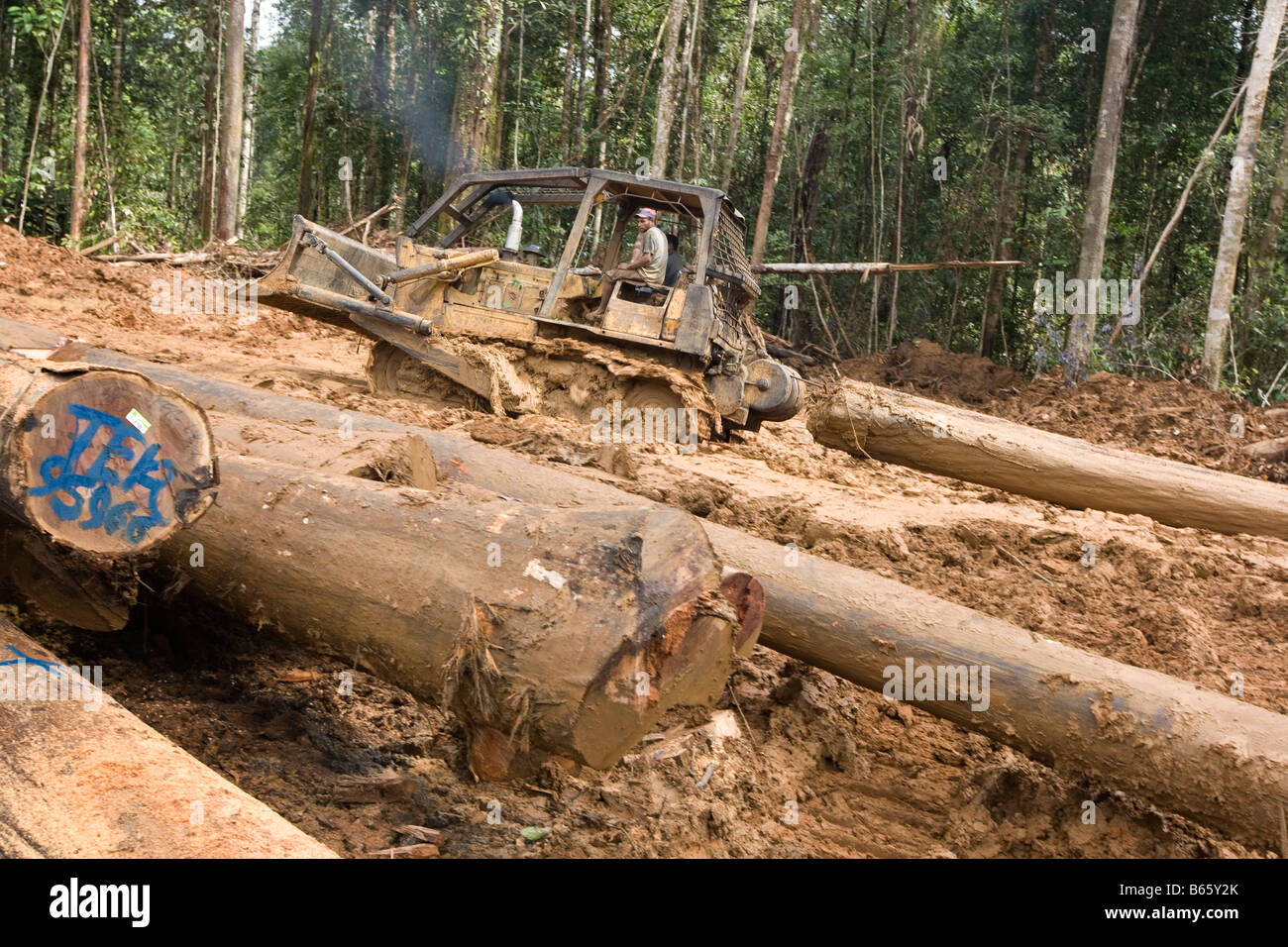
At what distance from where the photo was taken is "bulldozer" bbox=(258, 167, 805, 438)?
8.91 metres

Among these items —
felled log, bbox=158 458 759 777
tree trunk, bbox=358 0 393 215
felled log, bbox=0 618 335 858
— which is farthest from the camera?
tree trunk, bbox=358 0 393 215

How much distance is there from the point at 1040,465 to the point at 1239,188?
849 centimetres

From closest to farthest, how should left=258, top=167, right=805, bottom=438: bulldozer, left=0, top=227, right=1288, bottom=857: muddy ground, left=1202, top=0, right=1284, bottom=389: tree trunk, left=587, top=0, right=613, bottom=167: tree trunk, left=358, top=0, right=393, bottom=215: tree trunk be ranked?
left=0, top=227, right=1288, bottom=857: muddy ground → left=258, top=167, right=805, bottom=438: bulldozer → left=1202, top=0, right=1284, bottom=389: tree trunk → left=587, top=0, right=613, bottom=167: tree trunk → left=358, top=0, right=393, bottom=215: tree trunk

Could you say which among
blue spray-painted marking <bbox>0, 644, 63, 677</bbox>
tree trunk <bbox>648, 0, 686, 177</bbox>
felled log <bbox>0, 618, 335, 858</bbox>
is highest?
tree trunk <bbox>648, 0, 686, 177</bbox>

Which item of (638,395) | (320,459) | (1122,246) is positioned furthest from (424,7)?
(320,459)

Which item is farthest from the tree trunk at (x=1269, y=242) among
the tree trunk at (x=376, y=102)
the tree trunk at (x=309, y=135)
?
the tree trunk at (x=376, y=102)

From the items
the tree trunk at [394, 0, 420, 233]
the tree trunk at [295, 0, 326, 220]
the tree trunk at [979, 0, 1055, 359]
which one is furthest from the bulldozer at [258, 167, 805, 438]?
the tree trunk at [295, 0, 326, 220]

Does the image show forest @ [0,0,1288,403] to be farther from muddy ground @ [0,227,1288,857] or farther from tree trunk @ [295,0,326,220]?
muddy ground @ [0,227,1288,857]

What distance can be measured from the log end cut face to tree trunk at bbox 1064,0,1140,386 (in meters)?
12.4

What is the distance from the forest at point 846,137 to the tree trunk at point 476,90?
80mm

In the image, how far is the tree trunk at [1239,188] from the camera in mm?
11969

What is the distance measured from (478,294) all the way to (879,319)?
12769mm

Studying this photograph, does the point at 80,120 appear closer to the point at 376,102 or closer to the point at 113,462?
the point at 376,102

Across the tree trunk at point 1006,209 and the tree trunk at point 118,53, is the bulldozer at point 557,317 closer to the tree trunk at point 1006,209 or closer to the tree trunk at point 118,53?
the tree trunk at point 1006,209
